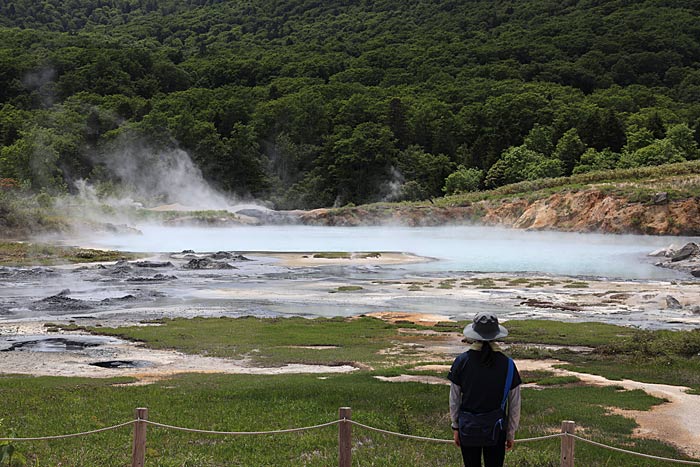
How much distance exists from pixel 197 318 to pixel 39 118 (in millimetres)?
119452

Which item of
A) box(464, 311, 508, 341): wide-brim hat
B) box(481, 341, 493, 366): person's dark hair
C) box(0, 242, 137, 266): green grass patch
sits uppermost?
box(464, 311, 508, 341): wide-brim hat

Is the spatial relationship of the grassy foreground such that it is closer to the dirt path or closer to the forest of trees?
the dirt path

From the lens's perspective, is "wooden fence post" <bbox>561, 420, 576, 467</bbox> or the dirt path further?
the dirt path

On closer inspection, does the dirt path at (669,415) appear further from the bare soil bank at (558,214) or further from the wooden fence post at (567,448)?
the bare soil bank at (558,214)

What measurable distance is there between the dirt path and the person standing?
18.2 feet

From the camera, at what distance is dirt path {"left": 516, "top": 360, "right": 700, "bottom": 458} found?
14.3 metres

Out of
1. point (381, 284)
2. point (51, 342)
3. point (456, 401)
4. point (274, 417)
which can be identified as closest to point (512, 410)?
point (456, 401)

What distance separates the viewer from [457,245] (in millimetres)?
71125

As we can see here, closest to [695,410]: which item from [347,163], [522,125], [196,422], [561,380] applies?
[561,380]

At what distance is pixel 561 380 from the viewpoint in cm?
1938

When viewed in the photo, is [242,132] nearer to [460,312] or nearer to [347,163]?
[347,163]

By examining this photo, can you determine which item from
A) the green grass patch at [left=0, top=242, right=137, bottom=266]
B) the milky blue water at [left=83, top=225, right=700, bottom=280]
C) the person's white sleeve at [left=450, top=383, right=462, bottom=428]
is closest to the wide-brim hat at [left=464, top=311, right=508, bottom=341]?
the person's white sleeve at [left=450, top=383, right=462, bottom=428]

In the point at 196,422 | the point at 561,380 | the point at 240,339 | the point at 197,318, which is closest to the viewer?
the point at 196,422

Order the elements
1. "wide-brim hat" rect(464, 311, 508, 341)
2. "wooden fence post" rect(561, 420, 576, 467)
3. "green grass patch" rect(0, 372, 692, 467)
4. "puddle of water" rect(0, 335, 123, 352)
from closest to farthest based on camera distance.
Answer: "wide-brim hat" rect(464, 311, 508, 341), "wooden fence post" rect(561, 420, 576, 467), "green grass patch" rect(0, 372, 692, 467), "puddle of water" rect(0, 335, 123, 352)
